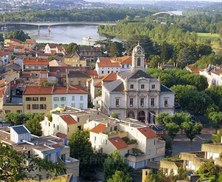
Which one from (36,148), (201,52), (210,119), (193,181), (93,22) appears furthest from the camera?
(93,22)

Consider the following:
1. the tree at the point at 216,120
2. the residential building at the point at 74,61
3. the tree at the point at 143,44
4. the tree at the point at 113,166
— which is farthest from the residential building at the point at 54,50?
the tree at the point at 113,166

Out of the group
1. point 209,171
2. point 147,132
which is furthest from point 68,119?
point 209,171

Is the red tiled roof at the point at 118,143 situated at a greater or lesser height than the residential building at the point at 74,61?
greater

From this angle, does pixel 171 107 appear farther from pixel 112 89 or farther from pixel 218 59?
pixel 218 59

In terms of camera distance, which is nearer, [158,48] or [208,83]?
[208,83]

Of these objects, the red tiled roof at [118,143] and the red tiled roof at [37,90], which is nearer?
the red tiled roof at [118,143]

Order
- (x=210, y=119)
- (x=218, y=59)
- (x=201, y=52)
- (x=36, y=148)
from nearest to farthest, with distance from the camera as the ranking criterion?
(x=36, y=148) → (x=210, y=119) → (x=218, y=59) → (x=201, y=52)

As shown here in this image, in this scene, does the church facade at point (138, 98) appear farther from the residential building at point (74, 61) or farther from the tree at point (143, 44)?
the tree at point (143, 44)

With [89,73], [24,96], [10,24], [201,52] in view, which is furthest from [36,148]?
[10,24]
